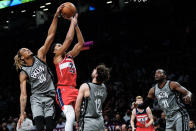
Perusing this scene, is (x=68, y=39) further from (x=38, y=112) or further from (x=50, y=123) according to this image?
(x=50, y=123)

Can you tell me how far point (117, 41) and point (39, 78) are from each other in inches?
468

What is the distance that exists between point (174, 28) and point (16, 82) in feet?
32.1

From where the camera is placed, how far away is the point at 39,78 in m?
4.99

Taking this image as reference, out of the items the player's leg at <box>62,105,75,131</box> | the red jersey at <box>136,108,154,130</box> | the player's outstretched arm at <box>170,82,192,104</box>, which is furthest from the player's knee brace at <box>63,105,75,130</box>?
the red jersey at <box>136,108,154,130</box>

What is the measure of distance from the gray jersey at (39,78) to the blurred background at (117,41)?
11.5 ft

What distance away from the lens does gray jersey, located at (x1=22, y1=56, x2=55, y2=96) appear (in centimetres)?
499

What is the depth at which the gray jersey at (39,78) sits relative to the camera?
16.4 ft

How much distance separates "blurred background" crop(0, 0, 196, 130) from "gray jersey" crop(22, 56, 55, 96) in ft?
11.5

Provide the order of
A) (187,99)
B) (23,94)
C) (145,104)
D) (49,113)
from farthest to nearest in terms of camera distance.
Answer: (145,104)
(187,99)
(23,94)
(49,113)

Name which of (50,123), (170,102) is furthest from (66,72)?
(170,102)

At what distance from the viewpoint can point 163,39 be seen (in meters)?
16.8

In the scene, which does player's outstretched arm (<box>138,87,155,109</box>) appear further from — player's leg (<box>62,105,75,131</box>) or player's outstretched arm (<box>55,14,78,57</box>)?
player's outstretched arm (<box>55,14,78,57</box>)

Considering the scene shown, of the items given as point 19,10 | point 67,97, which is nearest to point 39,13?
point 19,10

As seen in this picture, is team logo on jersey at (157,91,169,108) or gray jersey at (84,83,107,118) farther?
team logo on jersey at (157,91,169,108)
